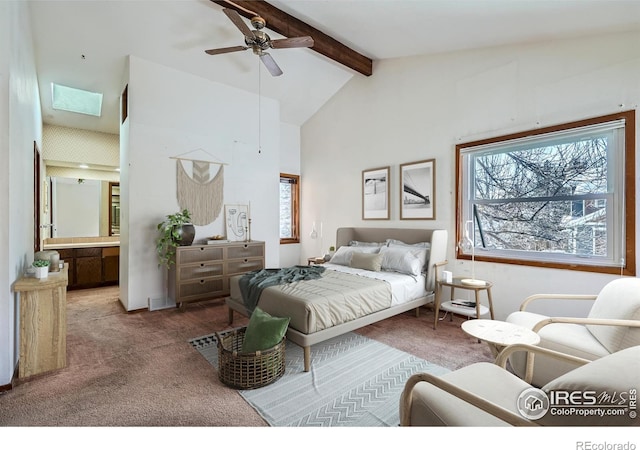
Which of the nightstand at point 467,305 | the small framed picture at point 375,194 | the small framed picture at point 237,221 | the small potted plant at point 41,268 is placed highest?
the small framed picture at point 375,194

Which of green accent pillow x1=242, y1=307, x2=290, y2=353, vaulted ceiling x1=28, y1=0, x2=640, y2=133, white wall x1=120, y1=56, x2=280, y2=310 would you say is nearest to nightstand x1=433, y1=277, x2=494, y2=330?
green accent pillow x1=242, y1=307, x2=290, y2=353

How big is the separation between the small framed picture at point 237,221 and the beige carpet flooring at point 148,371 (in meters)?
1.36

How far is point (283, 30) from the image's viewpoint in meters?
3.77

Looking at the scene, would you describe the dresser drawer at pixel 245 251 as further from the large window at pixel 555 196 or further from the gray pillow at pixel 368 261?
the large window at pixel 555 196

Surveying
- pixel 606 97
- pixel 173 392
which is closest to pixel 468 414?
pixel 173 392

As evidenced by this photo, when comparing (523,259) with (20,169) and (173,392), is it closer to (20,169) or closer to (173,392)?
(173,392)

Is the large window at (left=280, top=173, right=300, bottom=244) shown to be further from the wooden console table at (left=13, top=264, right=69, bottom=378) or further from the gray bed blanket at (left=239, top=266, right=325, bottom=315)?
the wooden console table at (left=13, top=264, right=69, bottom=378)

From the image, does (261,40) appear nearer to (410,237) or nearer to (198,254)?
(198,254)

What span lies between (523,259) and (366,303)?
2006mm

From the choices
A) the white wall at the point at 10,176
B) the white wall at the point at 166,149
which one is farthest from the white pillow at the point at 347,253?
the white wall at the point at 10,176

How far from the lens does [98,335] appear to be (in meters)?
A: 3.30

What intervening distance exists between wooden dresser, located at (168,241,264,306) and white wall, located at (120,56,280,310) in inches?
16.9

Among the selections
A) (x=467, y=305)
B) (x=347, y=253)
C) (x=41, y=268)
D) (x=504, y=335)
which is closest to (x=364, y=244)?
(x=347, y=253)

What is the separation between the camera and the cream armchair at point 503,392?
39.5 inches
